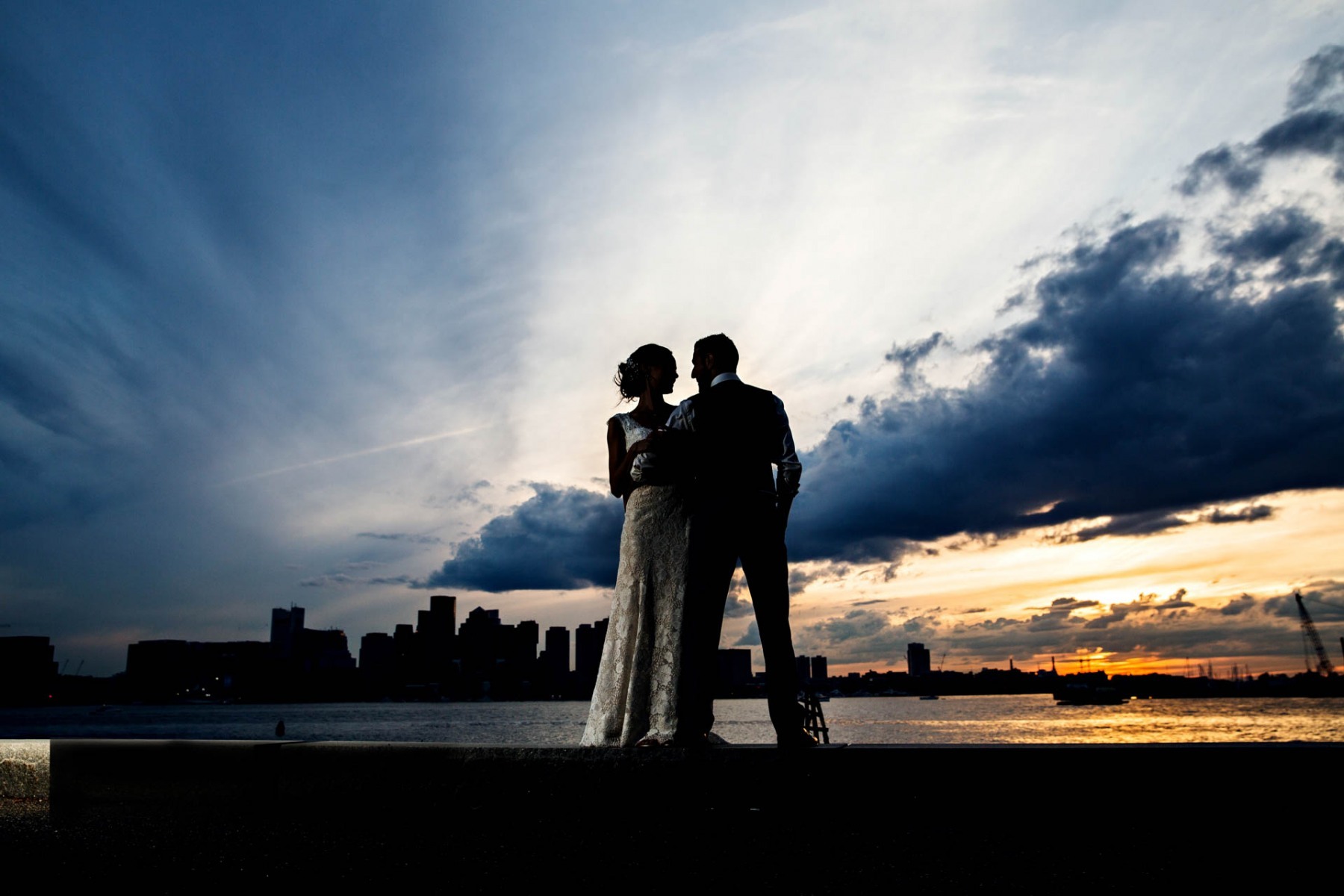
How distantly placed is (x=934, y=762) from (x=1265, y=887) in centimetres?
121

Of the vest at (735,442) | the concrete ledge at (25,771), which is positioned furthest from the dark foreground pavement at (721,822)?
the vest at (735,442)

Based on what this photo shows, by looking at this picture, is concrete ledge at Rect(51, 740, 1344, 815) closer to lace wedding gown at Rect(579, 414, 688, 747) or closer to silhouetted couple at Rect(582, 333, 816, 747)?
silhouetted couple at Rect(582, 333, 816, 747)

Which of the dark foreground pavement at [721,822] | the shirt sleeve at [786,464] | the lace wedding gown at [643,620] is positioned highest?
the shirt sleeve at [786,464]

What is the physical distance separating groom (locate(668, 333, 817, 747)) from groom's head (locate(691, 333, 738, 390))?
23 cm

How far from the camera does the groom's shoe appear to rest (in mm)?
3691

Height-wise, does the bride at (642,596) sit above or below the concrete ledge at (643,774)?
above

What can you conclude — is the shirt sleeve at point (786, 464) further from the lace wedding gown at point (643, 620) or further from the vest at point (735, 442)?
the lace wedding gown at point (643, 620)

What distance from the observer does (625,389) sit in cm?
553

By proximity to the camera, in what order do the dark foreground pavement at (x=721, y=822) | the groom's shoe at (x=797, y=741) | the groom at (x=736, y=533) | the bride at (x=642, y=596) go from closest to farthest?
the dark foreground pavement at (x=721, y=822) < the groom's shoe at (x=797, y=741) < the groom at (x=736, y=533) < the bride at (x=642, y=596)

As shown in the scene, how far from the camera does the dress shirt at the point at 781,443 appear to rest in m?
4.55

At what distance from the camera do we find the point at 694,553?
14.8 ft

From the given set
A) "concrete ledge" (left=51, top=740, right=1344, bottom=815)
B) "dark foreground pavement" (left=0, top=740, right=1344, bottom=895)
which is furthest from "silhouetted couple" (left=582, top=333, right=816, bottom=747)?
"dark foreground pavement" (left=0, top=740, right=1344, bottom=895)

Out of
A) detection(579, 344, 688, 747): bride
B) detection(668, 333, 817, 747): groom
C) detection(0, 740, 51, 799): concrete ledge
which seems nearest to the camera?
detection(668, 333, 817, 747): groom

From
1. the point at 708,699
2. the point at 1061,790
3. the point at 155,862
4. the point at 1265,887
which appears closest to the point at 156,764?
the point at 155,862
